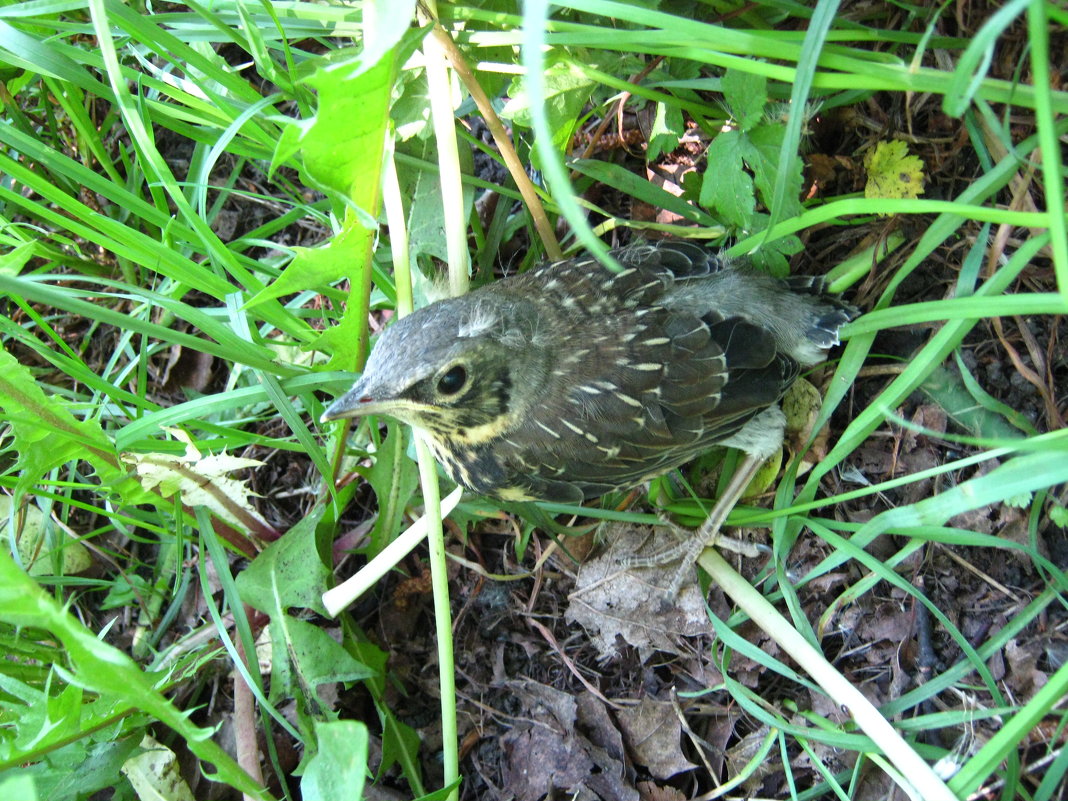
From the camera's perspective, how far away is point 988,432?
82.0 inches

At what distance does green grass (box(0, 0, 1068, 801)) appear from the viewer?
170 centimetres

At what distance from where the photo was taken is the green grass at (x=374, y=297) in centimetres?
170

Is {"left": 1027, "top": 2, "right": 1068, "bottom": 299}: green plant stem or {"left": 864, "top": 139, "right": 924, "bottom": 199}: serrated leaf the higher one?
{"left": 1027, "top": 2, "right": 1068, "bottom": 299}: green plant stem

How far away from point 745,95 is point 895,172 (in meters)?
0.48

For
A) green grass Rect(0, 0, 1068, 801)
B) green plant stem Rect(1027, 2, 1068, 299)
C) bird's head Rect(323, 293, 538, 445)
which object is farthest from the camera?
bird's head Rect(323, 293, 538, 445)

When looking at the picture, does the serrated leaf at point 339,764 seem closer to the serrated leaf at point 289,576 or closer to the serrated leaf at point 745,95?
the serrated leaf at point 289,576

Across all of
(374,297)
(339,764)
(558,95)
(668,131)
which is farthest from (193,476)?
(668,131)

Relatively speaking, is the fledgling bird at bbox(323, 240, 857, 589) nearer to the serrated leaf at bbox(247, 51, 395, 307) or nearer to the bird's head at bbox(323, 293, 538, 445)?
the bird's head at bbox(323, 293, 538, 445)

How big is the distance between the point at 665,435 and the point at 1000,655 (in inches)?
39.1

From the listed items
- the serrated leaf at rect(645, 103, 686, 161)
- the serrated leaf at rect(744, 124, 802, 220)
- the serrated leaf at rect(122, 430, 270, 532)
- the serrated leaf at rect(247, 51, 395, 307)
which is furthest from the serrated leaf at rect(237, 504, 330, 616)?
the serrated leaf at rect(744, 124, 802, 220)

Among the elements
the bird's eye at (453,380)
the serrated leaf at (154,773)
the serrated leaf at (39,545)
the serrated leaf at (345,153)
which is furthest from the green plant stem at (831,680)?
the serrated leaf at (39,545)

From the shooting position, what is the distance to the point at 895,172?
84.1 inches

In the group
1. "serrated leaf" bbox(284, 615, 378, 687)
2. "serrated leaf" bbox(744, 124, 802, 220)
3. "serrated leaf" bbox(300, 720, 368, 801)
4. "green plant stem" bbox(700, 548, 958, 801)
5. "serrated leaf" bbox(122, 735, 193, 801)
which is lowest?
"serrated leaf" bbox(122, 735, 193, 801)

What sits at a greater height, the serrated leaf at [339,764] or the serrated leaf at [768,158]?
the serrated leaf at [768,158]
